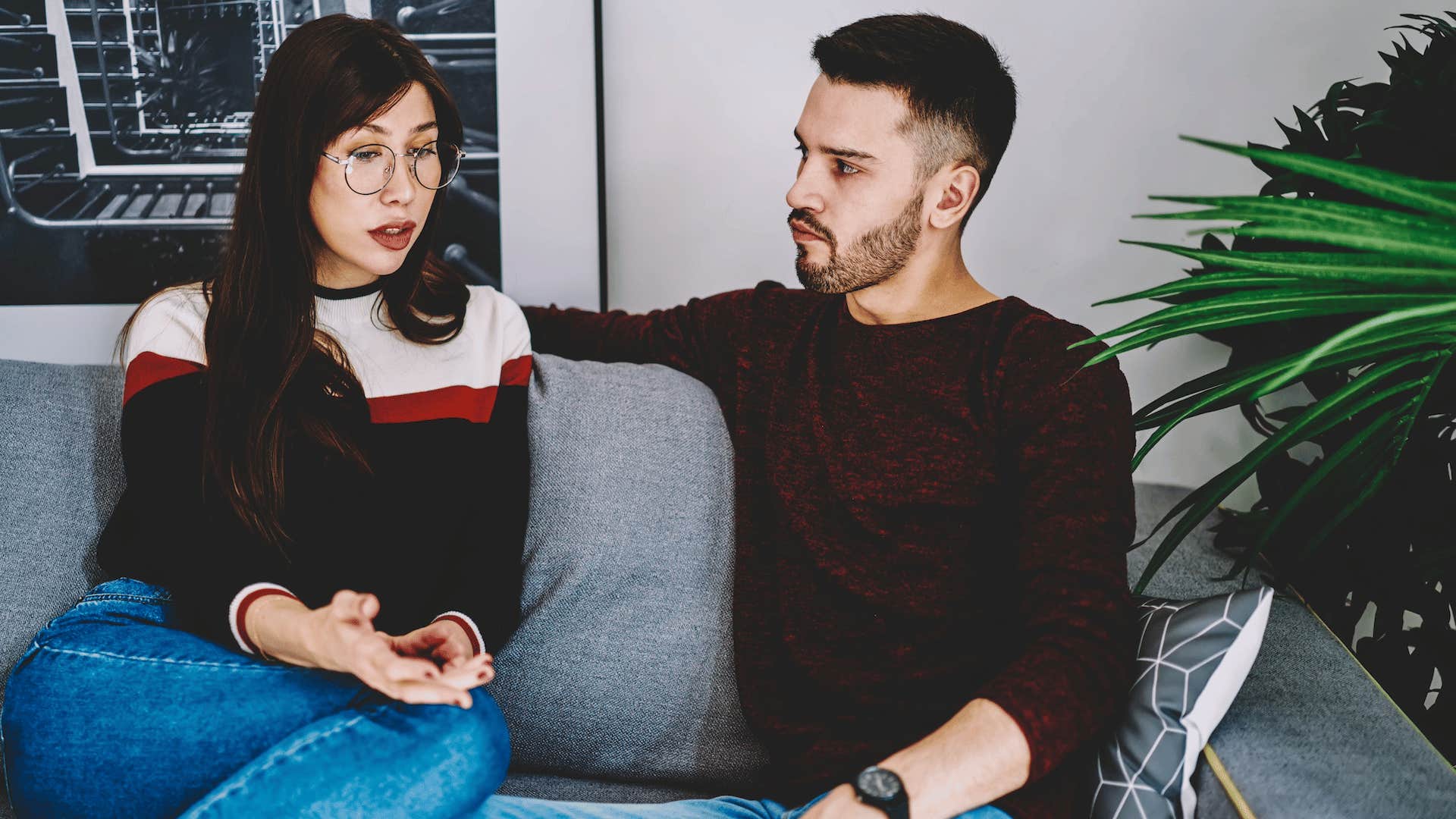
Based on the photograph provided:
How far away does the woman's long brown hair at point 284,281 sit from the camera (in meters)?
1.22

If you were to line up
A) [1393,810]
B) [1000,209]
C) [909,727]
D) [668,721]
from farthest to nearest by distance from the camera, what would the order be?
[1000,209] → [668,721] → [909,727] → [1393,810]

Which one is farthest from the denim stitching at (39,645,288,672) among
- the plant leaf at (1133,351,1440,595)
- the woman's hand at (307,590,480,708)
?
the plant leaf at (1133,351,1440,595)

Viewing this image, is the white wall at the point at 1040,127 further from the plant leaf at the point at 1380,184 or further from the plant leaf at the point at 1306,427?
the plant leaf at the point at 1380,184

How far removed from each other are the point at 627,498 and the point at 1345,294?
876 mm

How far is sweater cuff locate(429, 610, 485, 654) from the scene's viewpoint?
4.05 feet

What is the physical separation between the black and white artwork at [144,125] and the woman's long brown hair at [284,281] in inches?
17.3

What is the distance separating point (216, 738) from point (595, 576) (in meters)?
0.49

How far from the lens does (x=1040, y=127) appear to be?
6.03 ft

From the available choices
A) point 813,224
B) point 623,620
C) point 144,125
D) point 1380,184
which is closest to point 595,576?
point 623,620

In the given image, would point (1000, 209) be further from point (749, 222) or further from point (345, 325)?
point (345, 325)

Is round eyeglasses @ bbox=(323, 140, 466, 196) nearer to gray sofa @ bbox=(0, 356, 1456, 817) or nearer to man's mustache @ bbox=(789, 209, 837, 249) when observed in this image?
gray sofa @ bbox=(0, 356, 1456, 817)

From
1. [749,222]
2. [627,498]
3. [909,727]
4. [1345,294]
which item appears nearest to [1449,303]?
[1345,294]

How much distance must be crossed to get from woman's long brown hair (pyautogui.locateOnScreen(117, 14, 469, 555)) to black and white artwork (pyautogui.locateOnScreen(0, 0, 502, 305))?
0.44 m

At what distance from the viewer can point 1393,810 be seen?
0.96 meters
